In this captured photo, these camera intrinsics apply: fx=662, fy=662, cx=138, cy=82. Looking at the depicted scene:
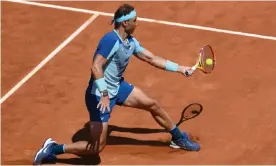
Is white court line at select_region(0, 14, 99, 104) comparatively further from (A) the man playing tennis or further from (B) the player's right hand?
(B) the player's right hand

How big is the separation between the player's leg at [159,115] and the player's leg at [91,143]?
29cm

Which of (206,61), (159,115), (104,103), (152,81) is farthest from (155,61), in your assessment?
(152,81)

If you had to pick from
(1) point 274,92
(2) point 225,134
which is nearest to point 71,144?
(2) point 225,134

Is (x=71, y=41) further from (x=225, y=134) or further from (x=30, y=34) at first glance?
(x=225, y=134)

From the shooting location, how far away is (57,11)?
13016mm

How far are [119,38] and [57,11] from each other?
15.8ft

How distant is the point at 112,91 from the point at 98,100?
23 centimetres

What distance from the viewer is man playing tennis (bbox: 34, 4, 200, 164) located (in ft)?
27.1

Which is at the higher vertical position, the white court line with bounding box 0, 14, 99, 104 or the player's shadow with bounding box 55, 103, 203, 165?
the white court line with bounding box 0, 14, 99, 104

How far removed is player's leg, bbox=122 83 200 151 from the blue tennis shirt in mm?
277

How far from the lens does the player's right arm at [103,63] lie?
8.16 metres


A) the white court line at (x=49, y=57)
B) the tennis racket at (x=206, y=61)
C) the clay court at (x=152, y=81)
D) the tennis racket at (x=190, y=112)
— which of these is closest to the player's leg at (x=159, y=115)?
the clay court at (x=152, y=81)

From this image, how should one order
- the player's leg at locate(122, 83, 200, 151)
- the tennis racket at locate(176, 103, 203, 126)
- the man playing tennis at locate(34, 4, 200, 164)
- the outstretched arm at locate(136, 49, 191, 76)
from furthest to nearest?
the tennis racket at locate(176, 103, 203, 126), the outstretched arm at locate(136, 49, 191, 76), the player's leg at locate(122, 83, 200, 151), the man playing tennis at locate(34, 4, 200, 164)

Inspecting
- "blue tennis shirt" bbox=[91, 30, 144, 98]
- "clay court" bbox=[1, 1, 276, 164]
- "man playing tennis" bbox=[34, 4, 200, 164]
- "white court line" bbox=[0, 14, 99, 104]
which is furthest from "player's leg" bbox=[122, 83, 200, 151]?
"white court line" bbox=[0, 14, 99, 104]
